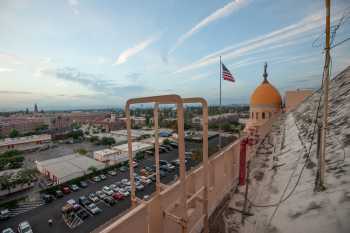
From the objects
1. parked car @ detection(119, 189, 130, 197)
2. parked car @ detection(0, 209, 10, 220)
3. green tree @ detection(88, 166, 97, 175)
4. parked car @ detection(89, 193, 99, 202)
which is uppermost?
green tree @ detection(88, 166, 97, 175)

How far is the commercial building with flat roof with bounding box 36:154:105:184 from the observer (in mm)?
19094

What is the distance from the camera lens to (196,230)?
263cm

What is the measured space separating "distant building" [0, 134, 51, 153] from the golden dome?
161ft

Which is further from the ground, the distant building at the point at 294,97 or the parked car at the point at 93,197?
the distant building at the point at 294,97

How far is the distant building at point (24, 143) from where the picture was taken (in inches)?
1455

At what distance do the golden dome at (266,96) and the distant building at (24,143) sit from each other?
49.0 meters

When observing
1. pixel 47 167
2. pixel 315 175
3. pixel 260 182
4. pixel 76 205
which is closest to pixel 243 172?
pixel 260 182

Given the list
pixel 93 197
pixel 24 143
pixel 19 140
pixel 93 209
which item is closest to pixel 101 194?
pixel 93 197

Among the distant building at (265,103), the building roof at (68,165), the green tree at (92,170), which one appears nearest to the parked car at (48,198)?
the building roof at (68,165)

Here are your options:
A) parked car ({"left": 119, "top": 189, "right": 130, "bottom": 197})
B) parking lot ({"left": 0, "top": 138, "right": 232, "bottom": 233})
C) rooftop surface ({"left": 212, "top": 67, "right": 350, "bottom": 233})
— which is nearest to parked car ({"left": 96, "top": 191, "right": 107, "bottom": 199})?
parking lot ({"left": 0, "top": 138, "right": 232, "bottom": 233})

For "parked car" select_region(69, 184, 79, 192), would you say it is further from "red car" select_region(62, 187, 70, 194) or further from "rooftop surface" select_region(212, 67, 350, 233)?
"rooftop surface" select_region(212, 67, 350, 233)

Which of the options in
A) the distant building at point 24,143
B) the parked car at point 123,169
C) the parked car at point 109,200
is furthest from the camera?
the distant building at point 24,143

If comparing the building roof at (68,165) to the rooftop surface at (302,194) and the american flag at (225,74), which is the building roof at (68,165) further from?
the rooftop surface at (302,194)

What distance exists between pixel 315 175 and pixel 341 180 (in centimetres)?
31
